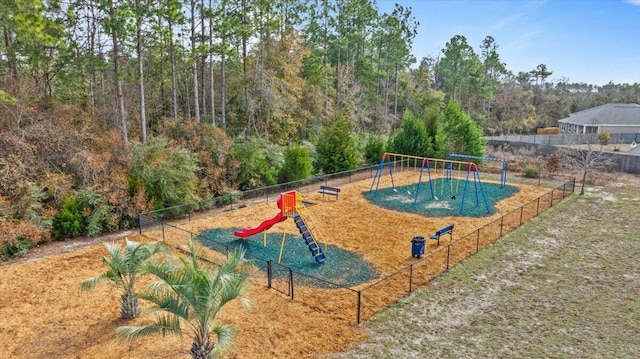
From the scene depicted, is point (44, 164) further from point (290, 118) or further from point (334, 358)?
point (290, 118)

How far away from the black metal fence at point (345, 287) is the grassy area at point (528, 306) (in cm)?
44

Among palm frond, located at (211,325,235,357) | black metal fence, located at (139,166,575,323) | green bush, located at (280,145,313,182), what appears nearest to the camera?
palm frond, located at (211,325,235,357)

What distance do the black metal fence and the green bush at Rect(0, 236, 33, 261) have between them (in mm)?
3871

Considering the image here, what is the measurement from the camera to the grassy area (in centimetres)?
869

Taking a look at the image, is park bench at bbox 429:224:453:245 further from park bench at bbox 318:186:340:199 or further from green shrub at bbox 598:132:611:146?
green shrub at bbox 598:132:611:146

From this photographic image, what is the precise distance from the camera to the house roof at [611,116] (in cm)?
4725

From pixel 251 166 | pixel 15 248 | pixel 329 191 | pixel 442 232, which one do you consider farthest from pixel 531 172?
pixel 15 248

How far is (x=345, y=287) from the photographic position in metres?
10.8

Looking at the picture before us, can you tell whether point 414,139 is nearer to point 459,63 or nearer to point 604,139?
point 604,139

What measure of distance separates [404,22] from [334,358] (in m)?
39.3

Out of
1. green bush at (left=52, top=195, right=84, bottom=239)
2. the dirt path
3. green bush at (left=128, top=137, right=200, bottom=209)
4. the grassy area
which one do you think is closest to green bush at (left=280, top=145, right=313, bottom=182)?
green bush at (left=128, top=137, right=200, bottom=209)

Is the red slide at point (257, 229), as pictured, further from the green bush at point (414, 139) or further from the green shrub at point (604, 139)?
the green shrub at point (604, 139)

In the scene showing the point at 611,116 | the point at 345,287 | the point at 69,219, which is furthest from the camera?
the point at 611,116

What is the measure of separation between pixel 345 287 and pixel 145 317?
5096 mm
